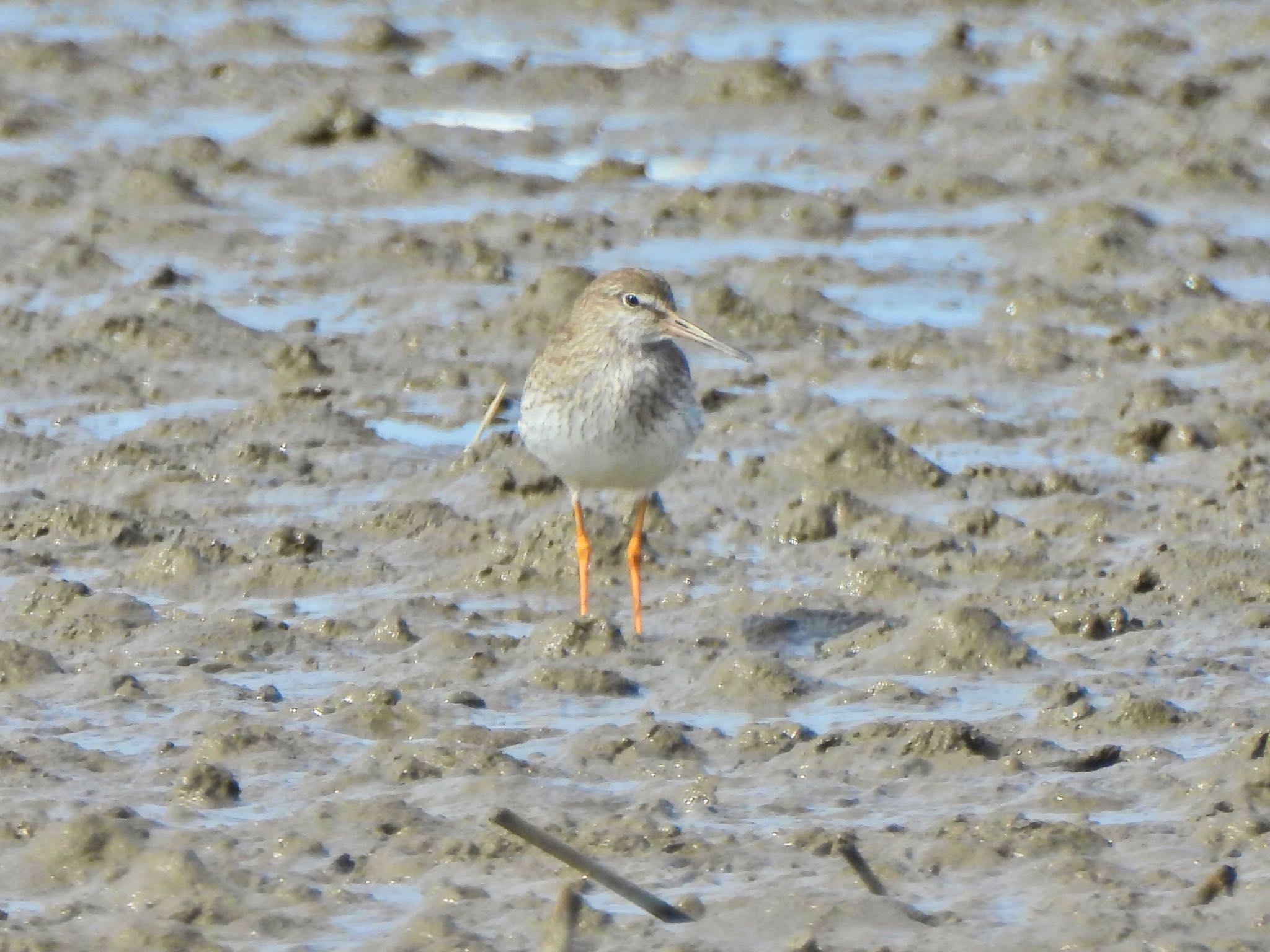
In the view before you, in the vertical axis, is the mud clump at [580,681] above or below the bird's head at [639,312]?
below

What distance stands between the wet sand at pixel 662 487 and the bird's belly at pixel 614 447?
394 mm

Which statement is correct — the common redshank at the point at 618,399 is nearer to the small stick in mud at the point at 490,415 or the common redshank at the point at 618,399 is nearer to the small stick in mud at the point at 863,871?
the small stick in mud at the point at 490,415

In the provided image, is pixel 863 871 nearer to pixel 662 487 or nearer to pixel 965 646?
pixel 965 646

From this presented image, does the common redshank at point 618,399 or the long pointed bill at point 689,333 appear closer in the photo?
the common redshank at point 618,399

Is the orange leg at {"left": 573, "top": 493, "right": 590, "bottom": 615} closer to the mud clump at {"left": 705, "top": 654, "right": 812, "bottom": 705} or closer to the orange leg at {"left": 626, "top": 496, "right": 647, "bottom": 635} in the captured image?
the orange leg at {"left": 626, "top": 496, "right": 647, "bottom": 635}

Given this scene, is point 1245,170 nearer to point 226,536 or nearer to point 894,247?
point 894,247

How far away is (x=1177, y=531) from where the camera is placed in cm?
902

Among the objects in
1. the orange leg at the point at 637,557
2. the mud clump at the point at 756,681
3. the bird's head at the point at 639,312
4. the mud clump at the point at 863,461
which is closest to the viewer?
the mud clump at the point at 756,681

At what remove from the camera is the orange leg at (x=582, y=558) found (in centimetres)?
870

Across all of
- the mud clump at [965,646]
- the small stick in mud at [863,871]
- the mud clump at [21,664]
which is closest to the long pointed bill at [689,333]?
the mud clump at [965,646]

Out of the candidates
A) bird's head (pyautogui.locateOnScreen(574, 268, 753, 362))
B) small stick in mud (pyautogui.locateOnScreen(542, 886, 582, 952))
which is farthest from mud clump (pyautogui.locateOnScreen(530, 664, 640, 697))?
small stick in mud (pyautogui.locateOnScreen(542, 886, 582, 952))

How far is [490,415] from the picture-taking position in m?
10.2

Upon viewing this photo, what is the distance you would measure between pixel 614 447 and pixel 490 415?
1628 mm

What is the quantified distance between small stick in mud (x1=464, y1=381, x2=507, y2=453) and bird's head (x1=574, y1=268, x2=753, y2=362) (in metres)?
1.15
